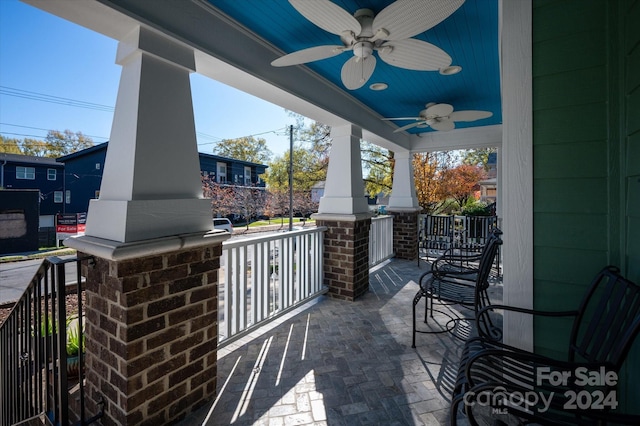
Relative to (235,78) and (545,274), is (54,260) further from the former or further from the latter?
(545,274)

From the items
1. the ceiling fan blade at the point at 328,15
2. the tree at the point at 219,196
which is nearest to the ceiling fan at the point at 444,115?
the ceiling fan blade at the point at 328,15

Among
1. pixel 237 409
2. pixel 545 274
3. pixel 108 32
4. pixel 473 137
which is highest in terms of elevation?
pixel 473 137

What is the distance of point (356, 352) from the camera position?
2.50 meters

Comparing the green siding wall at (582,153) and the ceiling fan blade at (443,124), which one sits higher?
the ceiling fan blade at (443,124)

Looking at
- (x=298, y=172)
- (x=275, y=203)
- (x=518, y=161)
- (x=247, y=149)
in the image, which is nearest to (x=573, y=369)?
(x=518, y=161)

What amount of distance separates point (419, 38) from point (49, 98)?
63.4 feet

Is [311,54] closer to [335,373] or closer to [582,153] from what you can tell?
[582,153]

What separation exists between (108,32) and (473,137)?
6.13 meters

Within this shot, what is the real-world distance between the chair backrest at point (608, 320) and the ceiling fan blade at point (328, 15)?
1.93m

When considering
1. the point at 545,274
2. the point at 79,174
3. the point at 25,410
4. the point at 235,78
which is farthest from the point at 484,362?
the point at 79,174

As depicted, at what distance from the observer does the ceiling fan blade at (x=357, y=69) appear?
7.27 ft

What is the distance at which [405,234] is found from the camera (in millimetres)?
6242

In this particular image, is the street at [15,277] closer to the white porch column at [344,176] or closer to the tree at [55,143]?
the white porch column at [344,176]

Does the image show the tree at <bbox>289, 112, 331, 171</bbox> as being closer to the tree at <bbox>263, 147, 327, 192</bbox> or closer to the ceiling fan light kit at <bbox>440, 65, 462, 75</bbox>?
the tree at <bbox>263, 147, 327, 192</bbox>
